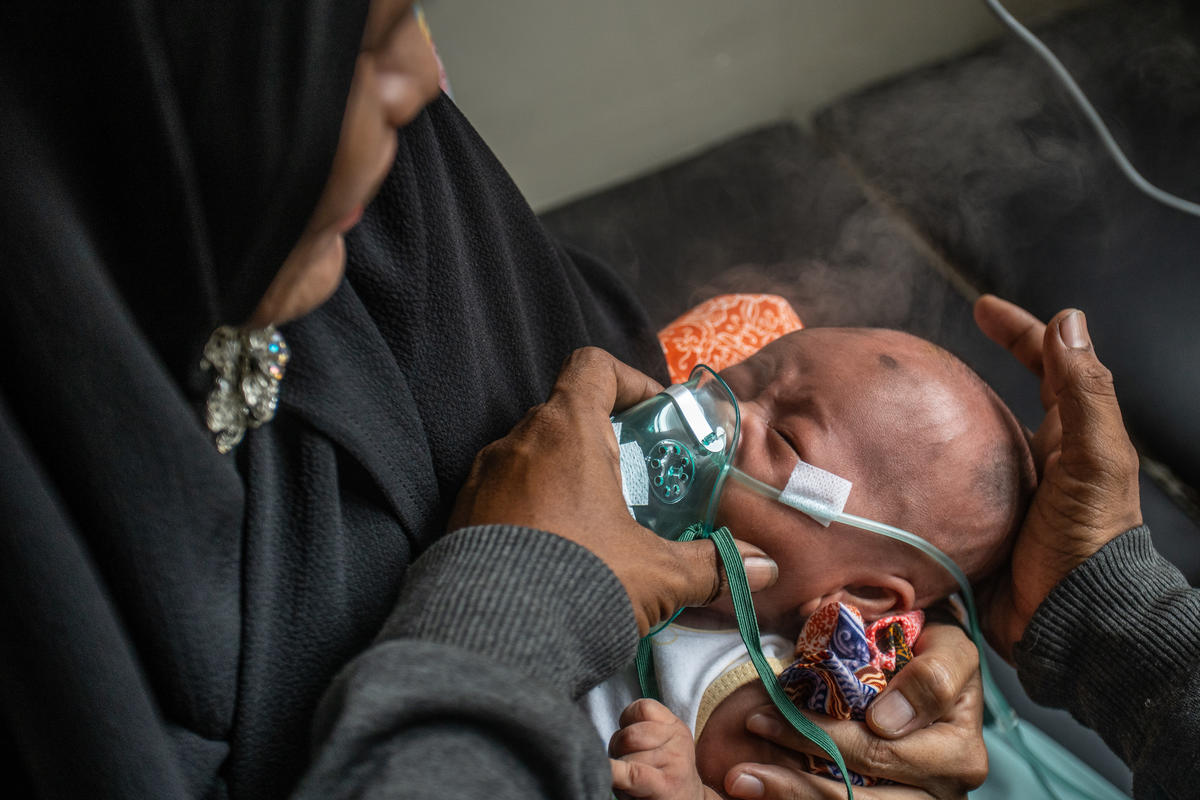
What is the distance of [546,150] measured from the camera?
2.30 meters


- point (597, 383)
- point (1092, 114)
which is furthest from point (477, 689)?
point (1092, 114)

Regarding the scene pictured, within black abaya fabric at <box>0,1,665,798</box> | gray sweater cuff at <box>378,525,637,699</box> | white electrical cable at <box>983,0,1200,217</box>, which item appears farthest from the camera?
white electrical cable at <box>983,0,1200,217</box>

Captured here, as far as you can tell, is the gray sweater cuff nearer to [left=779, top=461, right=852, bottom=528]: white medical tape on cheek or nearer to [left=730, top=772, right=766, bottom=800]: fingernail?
[left=730, top=772, right=766, bottom=800]: fingernail

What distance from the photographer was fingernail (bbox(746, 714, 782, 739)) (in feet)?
3.85

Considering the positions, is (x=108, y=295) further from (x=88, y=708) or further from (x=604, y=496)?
(x=604, y=496)

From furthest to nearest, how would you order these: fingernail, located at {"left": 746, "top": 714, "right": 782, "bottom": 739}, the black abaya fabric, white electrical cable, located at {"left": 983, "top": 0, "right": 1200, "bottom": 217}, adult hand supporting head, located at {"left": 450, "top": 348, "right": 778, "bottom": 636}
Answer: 1. white electrical cable, located at {"left": 983, "top": 0, "right": 1200, "bottom": 217}
2. fingernail, located at {"left": 746, "top": 714, "right": 782, "bottom": 739}
3. adult hand supporting head, located at {"left": 450, "top": 348, "right": 778, "bottom": 636}
4. the black abaya fabric

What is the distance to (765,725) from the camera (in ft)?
3.87

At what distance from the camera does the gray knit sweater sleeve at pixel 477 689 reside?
661mm

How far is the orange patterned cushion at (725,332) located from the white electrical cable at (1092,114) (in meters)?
0.69

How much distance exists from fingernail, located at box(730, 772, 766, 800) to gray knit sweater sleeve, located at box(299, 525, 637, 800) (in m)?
0.42

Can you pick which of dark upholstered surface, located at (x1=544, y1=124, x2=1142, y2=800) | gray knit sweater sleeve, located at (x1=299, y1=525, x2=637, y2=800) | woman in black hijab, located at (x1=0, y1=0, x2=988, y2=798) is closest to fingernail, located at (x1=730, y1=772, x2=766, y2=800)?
woman in black hijab, located at (x1=0, y1=0, x2=988, y2=798)

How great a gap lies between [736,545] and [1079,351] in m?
0.61

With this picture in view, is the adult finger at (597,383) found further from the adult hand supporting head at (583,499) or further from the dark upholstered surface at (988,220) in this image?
the dark upholstered surface at (988,220)

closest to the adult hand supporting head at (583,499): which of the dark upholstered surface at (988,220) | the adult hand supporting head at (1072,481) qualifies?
the adult hand supporting head at (1072,481)
